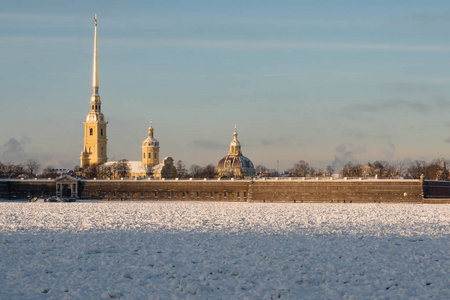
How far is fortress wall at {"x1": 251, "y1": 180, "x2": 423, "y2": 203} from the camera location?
92.8m

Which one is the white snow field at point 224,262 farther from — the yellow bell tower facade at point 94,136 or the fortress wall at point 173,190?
the yellow bell tower facade at point 94,136

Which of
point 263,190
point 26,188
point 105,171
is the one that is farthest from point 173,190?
point 105,171

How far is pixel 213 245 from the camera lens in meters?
27.8

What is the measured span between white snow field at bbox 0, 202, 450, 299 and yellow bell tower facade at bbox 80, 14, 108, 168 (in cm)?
14431

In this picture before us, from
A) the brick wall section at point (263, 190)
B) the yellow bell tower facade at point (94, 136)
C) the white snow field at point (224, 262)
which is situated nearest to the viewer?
the white snow field at point (224, 262)

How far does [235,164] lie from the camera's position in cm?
17962

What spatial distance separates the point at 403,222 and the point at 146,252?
65.6 feet

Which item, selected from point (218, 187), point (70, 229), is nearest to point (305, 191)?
point (218, 187)

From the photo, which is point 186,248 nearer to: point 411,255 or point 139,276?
point 139,276

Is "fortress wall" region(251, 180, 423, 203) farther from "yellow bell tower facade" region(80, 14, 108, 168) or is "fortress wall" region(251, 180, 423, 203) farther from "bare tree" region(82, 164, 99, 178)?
"yellow bell tower facade" region(80, 14, 108, 168)

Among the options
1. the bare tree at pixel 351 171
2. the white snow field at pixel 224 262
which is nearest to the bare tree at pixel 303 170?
the bare tree at pixel 351 171

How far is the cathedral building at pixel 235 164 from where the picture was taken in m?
177

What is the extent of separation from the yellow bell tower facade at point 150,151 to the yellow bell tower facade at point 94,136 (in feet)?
37.9

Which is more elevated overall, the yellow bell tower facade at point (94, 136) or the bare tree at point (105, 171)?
the yellow bell tower facade at point (94, 136)
